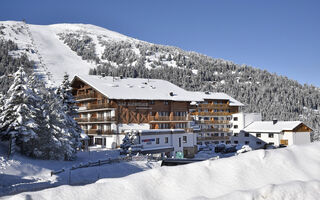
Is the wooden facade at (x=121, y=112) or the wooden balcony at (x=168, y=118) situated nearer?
the wooden facade at (x=121, y=112)

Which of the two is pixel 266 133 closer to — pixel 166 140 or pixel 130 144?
pixel 166 140

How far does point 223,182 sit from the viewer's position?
7.01 m

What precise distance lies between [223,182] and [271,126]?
7117 centimetres

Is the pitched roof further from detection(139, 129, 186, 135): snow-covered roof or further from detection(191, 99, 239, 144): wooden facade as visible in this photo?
detection(191, 99, 239, 144): wooden facade

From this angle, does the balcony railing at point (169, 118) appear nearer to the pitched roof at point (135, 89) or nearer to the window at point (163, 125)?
the window at point (163, 125)

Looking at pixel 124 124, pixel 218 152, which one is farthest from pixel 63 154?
pixel 218 152

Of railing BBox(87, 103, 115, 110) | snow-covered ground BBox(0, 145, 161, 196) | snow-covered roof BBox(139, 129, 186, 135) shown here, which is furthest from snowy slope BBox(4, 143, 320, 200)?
railing BBox(87, 103, 115, 110)

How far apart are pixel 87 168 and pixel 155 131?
19.3 metres

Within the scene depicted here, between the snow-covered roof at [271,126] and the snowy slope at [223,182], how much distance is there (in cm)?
6600

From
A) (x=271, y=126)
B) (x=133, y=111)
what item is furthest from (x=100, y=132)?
(x=271, y=126)

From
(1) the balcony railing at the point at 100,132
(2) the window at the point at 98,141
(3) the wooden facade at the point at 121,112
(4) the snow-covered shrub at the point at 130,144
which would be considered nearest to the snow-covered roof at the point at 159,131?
(3) the wooden facade at the point at 121,112

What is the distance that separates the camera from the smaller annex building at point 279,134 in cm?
6894

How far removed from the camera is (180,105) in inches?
2162

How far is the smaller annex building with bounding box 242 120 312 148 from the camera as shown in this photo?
2714 inches
